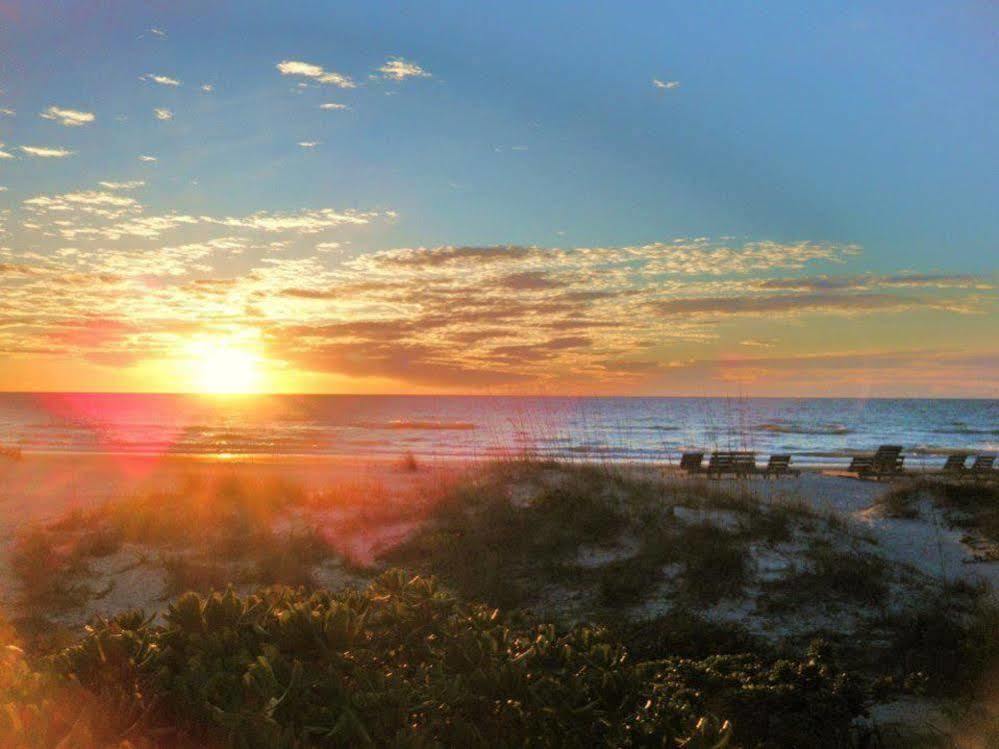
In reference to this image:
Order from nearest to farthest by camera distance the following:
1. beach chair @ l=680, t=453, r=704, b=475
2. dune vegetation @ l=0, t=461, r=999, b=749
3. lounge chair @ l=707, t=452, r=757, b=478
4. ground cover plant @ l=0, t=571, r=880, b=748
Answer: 1. ground cover plant @ l=0, t=571, r=880, b=748
2. dune vegetation @ l=0, t=461, r=999, b=749
3. lounge chair @ l=707, t=452, r=757, b=478
4. beach chair @ l=680, t=453, r=704, b=475

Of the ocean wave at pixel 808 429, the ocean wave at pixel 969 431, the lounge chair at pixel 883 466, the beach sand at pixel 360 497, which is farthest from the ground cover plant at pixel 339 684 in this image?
the ocean wave at pixel 969 431

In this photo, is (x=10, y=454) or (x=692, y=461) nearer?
(x=692, y=461)

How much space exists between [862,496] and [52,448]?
35873 millimetres

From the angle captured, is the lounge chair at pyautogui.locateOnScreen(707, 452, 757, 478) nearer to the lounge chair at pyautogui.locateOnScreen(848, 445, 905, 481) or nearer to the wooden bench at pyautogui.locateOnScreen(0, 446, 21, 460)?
the lounge chair at pyautogui.locateOnScreen(848, 445, 905, 481)

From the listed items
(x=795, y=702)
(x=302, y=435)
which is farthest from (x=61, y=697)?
(x=302, y=435)

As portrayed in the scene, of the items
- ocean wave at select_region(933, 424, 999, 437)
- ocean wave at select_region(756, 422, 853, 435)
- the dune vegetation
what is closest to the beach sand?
the dune vegetation

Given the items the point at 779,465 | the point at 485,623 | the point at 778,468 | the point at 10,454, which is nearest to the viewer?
the point at 485,623

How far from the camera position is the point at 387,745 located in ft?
8.59

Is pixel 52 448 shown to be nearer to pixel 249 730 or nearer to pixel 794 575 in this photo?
pixel 794 575

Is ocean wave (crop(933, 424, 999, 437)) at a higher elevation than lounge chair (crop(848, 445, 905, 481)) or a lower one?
lower

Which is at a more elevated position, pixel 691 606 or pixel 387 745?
pixel 387 745

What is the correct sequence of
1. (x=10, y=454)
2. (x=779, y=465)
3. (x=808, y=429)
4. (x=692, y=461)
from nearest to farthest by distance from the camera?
1. (x=779, y=465)
2. (x=692, y=461)
3. (x=10, y=454)
4. (x=808, y=429)

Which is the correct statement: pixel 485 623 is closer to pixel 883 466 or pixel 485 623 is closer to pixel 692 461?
pixel 692 461

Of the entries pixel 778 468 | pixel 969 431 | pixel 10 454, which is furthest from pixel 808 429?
pixel 10 454
